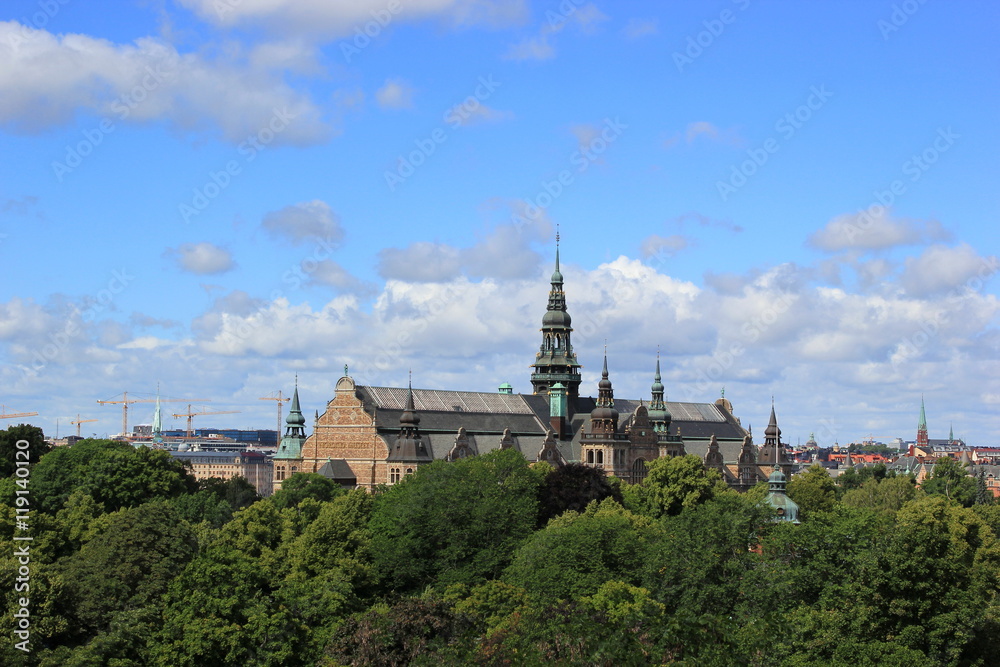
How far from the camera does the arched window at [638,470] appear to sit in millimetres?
173625

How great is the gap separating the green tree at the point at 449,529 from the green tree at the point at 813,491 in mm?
59134

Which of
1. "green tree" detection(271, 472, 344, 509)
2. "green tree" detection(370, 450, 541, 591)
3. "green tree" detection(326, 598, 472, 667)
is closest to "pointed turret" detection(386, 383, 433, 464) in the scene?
"green tree" detection(271, 472, 344, 509)

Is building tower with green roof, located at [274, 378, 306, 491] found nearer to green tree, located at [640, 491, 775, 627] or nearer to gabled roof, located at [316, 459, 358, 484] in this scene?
gabled roof, located at [316, 459, 358, 484]

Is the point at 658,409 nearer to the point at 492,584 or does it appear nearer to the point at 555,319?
the point at 555,319

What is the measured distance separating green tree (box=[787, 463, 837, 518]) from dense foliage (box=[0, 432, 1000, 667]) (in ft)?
137

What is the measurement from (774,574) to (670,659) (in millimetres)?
11492

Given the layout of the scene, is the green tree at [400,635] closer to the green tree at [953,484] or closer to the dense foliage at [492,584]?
the dense foliage at [492,584]

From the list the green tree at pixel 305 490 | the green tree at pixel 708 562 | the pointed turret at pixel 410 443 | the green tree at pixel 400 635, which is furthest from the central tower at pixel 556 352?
the green tree at pixel 400 635

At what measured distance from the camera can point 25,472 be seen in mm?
99125

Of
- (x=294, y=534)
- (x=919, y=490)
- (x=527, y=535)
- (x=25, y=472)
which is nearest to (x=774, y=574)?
(x=527, y=535)

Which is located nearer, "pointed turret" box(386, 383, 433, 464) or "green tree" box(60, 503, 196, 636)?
"green tree" box(60, 503, 196, 636)

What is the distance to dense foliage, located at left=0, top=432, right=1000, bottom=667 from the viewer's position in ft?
212

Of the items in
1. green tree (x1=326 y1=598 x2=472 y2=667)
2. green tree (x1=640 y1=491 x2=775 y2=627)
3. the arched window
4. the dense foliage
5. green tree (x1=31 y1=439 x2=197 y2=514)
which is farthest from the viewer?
the arched window

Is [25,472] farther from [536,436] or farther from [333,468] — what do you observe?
[536,436]
